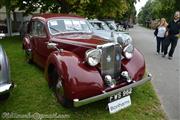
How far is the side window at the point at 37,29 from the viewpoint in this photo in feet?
21.8

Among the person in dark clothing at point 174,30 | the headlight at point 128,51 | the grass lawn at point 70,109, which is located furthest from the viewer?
the person in dark clothing at point 174,30

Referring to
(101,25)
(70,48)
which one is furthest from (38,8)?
(70,48)

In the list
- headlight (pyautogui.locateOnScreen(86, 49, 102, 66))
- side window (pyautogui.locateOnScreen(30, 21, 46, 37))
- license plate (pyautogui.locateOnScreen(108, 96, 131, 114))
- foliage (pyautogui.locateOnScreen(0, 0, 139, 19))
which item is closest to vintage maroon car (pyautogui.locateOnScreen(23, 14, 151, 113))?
headlight (pyautogui.locateOnScreen(86, 49, 102, 66))

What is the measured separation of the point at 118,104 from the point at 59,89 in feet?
3.66

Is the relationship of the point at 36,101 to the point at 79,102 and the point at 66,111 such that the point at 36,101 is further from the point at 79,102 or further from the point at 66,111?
the point at 79,102

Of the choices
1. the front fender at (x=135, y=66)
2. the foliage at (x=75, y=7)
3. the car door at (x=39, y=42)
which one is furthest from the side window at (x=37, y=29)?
the foliage at (x=75, y=7)

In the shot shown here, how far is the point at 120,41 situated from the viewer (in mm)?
5301

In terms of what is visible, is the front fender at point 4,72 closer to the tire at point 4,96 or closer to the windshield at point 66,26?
the tire at point 4,96

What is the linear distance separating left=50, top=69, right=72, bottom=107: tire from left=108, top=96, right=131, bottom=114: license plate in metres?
0.72

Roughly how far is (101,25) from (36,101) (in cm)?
883

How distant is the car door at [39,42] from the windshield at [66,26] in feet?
0.68

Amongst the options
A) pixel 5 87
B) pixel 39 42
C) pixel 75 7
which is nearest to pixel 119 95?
pixel 5 87

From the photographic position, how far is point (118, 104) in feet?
15.3

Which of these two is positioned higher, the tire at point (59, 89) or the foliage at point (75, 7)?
the foliage at point (75, 7)
